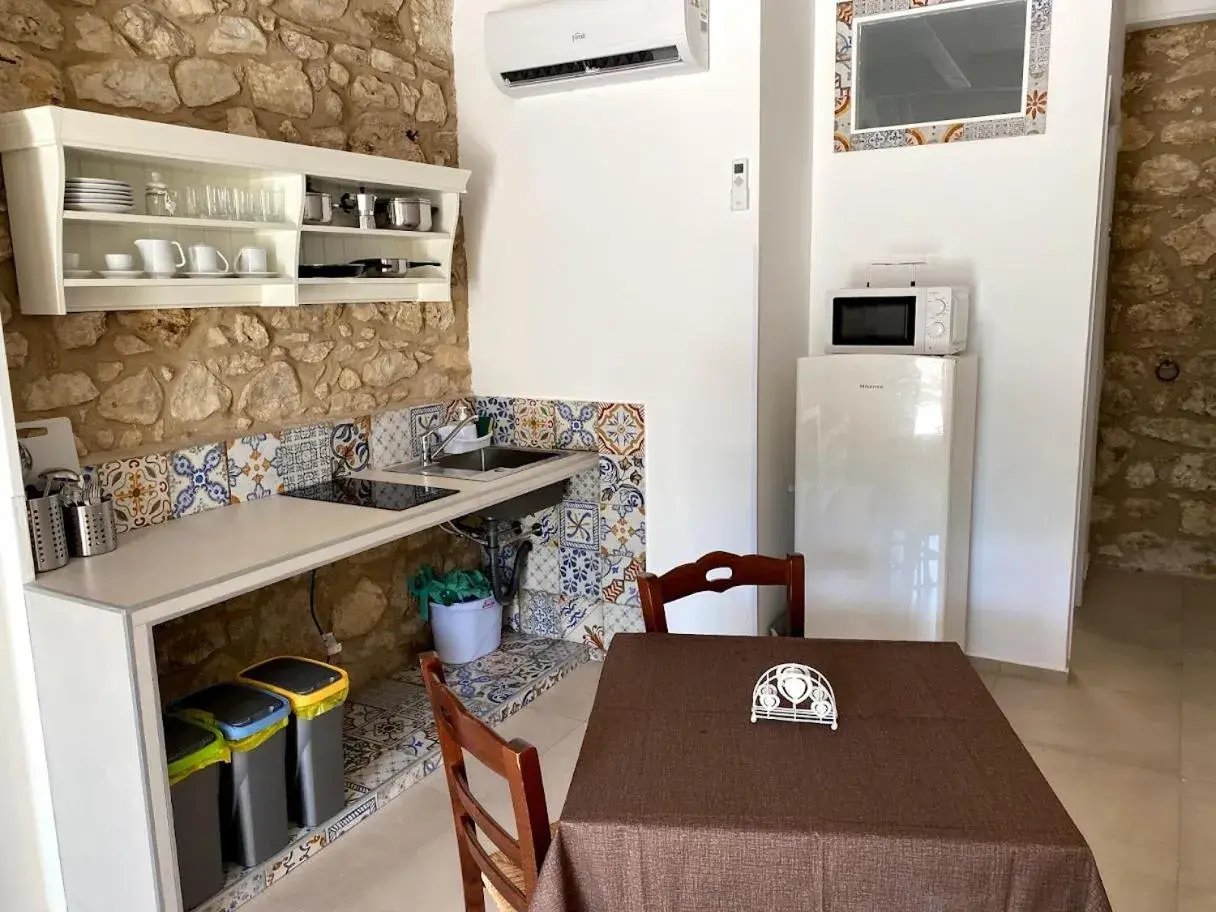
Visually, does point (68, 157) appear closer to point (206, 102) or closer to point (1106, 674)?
point (206, 102)

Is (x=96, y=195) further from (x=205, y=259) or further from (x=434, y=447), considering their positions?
(x=434, y=447)

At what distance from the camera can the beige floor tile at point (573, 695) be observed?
10.9 ft

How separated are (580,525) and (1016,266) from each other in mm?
1915

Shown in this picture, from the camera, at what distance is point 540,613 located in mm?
3875

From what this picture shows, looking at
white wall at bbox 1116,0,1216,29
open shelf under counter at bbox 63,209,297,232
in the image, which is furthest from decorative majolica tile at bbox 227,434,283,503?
white wall at bbox 1116,0,1216,29

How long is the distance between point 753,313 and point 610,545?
3.53 feet

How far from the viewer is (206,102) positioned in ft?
8.77

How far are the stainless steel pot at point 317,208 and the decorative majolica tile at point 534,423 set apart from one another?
114 centimetres

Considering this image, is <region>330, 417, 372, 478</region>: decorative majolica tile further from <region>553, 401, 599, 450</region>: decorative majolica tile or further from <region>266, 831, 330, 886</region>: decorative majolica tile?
<region>266, 831, 330, 886</region>: decorative majolica tile

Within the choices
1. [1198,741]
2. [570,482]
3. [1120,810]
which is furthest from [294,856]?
[1198,741]

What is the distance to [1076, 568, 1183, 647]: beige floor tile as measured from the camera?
3959mm

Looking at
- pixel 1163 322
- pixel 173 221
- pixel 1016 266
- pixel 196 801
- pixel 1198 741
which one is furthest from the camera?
pixel 1163 322

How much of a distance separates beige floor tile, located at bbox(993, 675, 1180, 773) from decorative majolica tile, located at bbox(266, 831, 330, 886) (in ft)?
7.37

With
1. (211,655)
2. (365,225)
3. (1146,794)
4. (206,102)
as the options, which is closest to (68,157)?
(206,102)
